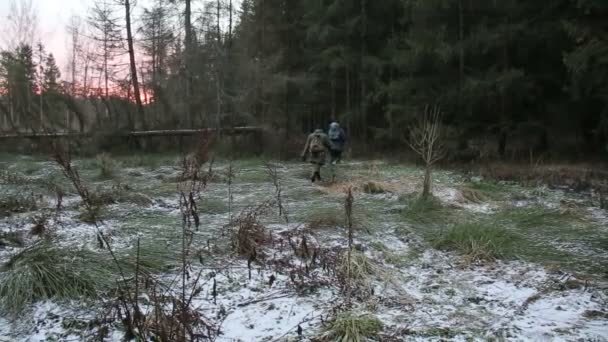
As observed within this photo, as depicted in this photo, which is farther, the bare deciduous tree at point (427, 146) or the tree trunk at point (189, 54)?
the tree trunk at point (189, 54)

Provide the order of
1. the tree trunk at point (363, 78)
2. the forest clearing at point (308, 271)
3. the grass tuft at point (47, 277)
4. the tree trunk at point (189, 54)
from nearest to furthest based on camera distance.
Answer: the forest clearing at point (308, 271)
the grass tuft at point (47, 277)
the tree trunk at point (363, 78)
the tree trunk at point (189, 54)

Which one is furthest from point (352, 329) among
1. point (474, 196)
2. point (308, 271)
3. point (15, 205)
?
point (15, 205)

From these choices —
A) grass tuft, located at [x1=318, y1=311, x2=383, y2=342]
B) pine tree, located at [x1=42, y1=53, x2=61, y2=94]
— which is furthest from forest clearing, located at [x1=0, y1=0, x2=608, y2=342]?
pine tree, located at [x1=42, y1=53, x2=61, y2=94]

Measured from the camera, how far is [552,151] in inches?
577

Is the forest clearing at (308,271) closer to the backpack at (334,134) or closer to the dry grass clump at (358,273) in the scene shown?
the dry grass clump at (358,273)

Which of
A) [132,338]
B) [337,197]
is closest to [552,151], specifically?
[337,197]

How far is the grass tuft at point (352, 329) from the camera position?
3.30 metres

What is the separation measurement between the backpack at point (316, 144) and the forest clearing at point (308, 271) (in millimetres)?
2677

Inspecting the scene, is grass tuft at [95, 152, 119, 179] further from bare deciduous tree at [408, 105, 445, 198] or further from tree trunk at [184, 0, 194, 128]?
tree trunk at [184, 0, 194, 128]

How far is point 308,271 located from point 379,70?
15.5m

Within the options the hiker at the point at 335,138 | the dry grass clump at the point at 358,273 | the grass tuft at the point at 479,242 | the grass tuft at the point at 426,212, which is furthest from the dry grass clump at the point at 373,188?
the dry grass clump at the point at 358,273

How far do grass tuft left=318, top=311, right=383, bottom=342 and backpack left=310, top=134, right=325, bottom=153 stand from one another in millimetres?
7342

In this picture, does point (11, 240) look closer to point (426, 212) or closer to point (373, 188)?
point (426, 212)

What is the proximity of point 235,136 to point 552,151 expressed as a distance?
39.5 feet
